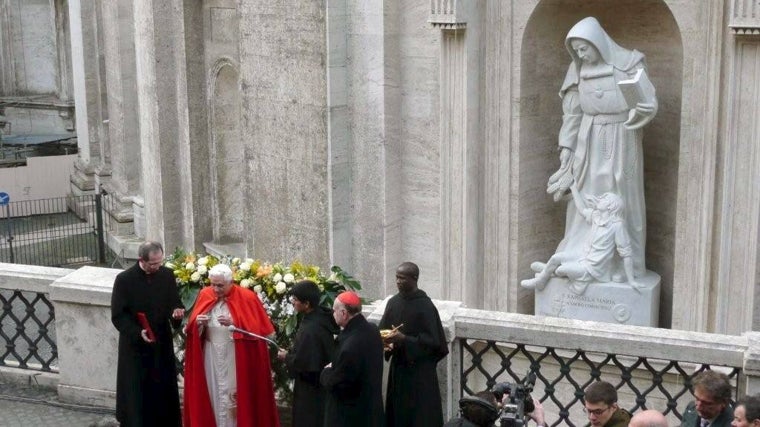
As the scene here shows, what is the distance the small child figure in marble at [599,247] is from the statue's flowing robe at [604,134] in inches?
2.6

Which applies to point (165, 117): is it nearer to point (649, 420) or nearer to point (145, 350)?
point (145, 350)

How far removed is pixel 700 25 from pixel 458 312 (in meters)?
4.00

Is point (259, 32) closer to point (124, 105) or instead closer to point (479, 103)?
point (479, 103)

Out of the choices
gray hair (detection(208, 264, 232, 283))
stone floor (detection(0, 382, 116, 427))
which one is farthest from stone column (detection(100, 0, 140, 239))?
gray hair (detection(208, 264, 232, 283))

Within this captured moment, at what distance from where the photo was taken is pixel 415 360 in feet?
25.6

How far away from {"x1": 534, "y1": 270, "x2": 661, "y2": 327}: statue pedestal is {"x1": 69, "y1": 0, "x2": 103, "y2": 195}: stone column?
1476 centimetres

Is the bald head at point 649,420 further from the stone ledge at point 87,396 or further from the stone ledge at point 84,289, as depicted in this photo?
the stone ledge at point 87,396

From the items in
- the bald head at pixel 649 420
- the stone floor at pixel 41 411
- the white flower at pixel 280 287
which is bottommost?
the stone floor at pixel 41 411

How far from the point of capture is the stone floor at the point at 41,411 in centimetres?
937

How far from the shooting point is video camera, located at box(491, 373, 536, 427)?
19.8ft

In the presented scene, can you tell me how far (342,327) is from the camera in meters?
7.38

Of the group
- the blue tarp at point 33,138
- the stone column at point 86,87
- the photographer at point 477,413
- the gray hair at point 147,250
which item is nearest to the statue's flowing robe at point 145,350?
the gray hair at point 147,250

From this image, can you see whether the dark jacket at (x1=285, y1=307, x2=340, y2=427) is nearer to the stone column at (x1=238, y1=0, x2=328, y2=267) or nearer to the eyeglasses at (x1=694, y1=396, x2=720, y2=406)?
the eyeglasses at (x1=694, y1=396, x2=720, y2=406)

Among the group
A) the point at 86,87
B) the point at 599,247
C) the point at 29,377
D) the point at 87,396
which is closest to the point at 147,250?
the point at 87,396
